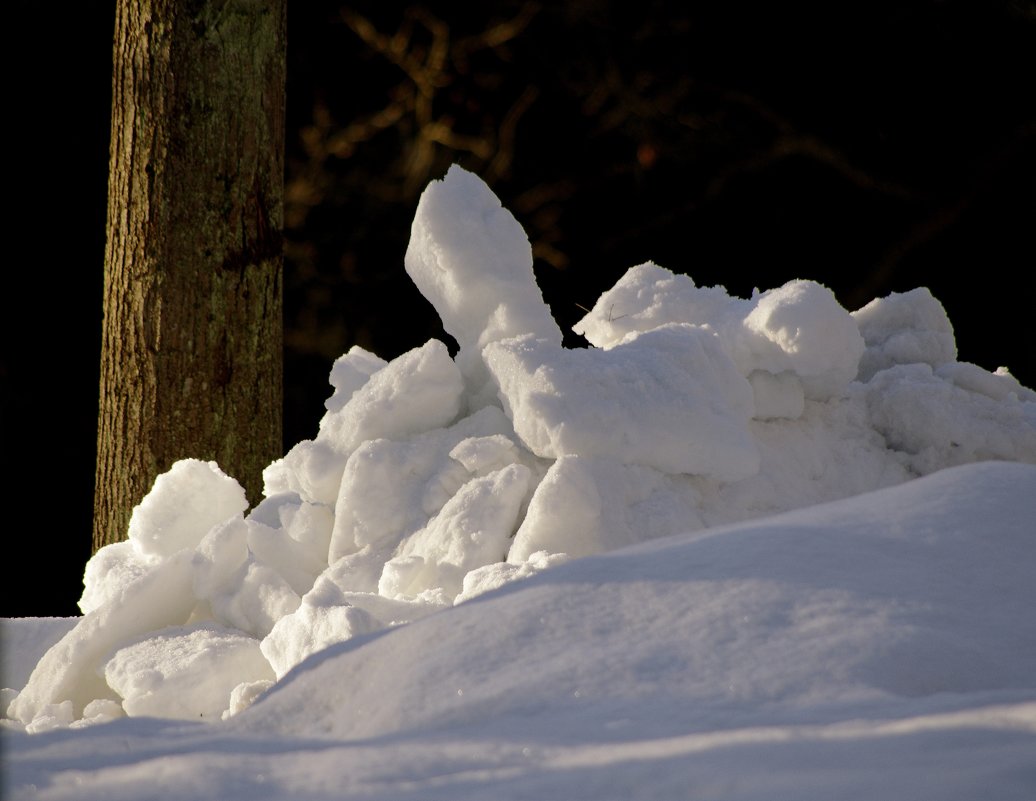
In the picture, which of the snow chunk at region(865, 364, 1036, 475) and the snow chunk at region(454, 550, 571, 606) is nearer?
the snow chunk at region(454, 550, 571, 606)

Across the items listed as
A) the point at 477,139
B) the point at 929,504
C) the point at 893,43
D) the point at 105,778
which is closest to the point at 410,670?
the point at 105,778

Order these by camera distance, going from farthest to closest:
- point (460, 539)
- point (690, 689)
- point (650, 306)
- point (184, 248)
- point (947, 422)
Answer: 1. point (184, 248)
2. point (650, 306)
3. point (947, 422)
4. point (460, 539)
5. point (690, 689)

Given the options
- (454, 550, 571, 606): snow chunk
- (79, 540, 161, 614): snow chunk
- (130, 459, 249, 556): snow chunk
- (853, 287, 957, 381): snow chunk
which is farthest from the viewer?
(853, 287, 957, 381): snow chunk

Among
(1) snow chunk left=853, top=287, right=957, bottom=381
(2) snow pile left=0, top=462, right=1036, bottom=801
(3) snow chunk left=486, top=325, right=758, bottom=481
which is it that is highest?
(1) snow chunk left=853, top=287, right=957, bottom=381

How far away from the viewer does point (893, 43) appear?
662cm

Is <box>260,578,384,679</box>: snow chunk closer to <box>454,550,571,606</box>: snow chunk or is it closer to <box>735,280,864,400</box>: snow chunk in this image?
<box>454,550,571,606</box>: snow chunk

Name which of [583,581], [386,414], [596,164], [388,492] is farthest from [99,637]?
[596,164]

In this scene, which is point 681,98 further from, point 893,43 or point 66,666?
point 66,666

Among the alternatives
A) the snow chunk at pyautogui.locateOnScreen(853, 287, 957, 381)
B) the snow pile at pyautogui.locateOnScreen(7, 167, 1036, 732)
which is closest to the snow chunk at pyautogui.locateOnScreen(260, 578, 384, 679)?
the snow pile at pyautogui.locateOnScreen(7, 167, 1036, 732)

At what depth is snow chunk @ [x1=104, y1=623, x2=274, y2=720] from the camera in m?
2.14

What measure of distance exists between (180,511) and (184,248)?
151 centimetres

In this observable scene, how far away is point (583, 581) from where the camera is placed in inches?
66.0

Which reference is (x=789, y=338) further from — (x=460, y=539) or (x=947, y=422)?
(x=460, y=539)

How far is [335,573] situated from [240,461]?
1.69m
